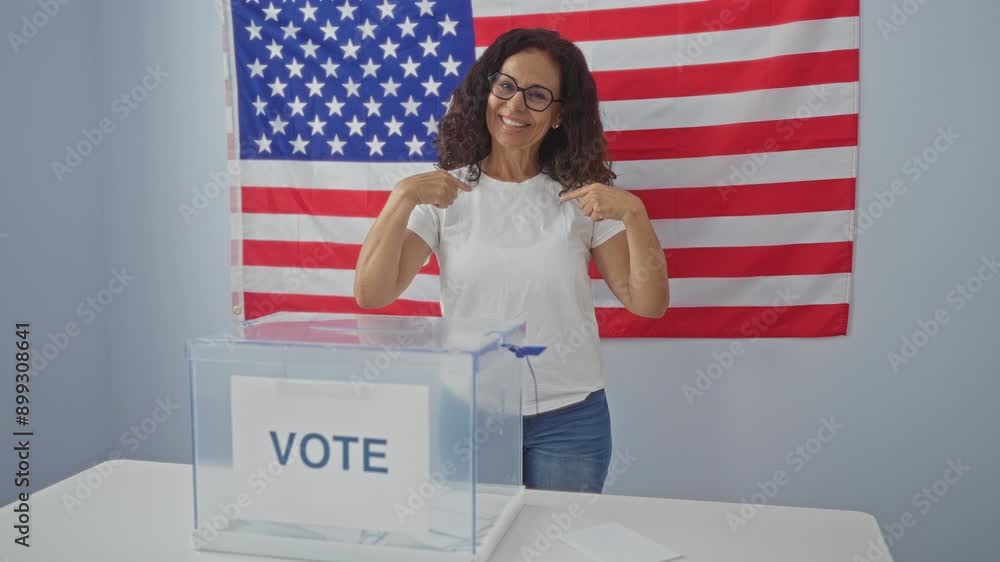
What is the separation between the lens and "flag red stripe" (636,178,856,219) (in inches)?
82.5

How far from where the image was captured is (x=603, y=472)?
179cm

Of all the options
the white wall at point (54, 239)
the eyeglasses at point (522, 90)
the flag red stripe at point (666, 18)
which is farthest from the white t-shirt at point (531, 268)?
the white wall at point (54, 239)

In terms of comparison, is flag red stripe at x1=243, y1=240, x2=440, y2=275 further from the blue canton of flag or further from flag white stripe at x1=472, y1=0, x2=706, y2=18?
flag white stripe at x1=472, y1=0, x2=706, y2=18

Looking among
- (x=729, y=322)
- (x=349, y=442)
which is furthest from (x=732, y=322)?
(x=349, y=442)

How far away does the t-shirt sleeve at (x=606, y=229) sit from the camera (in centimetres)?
180

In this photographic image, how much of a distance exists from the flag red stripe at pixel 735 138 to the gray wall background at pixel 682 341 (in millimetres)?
94

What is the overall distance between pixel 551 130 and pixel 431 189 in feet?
1.25

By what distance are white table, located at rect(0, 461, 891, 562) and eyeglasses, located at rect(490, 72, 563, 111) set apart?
86 cm

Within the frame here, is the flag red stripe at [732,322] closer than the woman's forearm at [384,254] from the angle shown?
No

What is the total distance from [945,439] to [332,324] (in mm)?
1689

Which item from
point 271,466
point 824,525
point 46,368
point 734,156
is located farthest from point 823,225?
point 46,368

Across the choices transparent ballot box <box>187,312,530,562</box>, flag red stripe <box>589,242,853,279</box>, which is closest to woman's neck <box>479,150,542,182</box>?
flag red stripe <box>589,242,853,279</box>

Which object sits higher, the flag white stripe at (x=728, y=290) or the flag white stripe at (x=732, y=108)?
the flag white stripe at (x=732, y=108)

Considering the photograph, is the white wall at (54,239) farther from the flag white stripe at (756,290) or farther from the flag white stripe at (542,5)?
the flag white stripe at (756,290)
